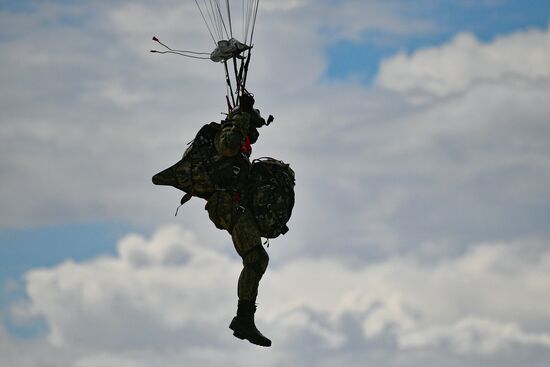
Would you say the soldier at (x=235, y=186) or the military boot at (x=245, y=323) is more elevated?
the soldier at (x=235, y=186)

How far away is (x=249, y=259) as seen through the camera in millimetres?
116438

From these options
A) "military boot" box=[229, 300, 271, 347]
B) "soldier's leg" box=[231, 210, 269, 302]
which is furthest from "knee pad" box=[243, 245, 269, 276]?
"military boot" box=[229, 300, 271, 347]

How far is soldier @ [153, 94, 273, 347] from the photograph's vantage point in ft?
382

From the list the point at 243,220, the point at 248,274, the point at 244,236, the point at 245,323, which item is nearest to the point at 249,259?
the point at 248,274

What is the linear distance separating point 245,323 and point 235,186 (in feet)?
9.51

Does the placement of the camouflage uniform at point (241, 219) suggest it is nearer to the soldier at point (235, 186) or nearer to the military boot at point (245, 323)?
the soldier at point (235, 186)

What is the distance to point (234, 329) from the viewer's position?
382 ft

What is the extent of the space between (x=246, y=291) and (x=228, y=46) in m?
5.19

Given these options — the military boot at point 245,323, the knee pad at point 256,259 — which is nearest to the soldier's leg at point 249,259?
the knee pad at point 256,259

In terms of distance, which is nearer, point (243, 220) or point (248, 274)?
point (248, 274)

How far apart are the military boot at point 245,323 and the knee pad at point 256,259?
733 mm

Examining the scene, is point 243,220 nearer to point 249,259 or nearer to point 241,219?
point 241,219

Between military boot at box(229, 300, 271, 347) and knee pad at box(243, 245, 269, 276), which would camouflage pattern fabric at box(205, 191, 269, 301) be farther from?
military boot at box(229, 300, 271, 347)

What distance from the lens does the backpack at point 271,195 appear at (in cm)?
11662
